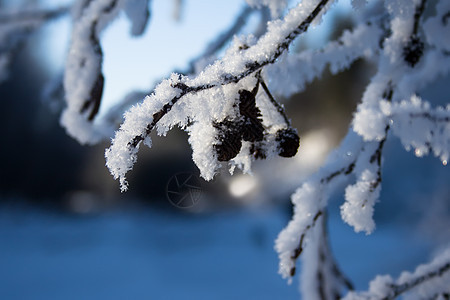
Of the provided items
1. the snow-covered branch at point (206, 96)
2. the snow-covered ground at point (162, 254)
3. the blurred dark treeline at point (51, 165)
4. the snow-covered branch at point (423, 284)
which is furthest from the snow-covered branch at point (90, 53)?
the blurred dark treeline at point (51, 165)

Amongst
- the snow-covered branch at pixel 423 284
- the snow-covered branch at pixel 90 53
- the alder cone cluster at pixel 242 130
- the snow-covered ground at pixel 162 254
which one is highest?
the snow-covered ground at pixel 162 254

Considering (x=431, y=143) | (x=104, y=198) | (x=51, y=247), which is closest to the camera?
(x=431, y=143)

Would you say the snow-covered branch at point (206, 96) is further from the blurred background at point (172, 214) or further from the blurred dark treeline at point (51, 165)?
the blurred dark treeline at point (51, 165)

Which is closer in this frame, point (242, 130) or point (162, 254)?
point (242, 130)

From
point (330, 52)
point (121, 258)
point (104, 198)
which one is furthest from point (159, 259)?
point (330, 52)

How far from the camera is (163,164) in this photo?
11852 mm

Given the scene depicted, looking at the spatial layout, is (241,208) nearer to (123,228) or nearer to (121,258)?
(123,228)

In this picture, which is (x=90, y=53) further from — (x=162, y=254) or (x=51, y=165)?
(x=51, y=165)

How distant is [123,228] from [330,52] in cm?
1060

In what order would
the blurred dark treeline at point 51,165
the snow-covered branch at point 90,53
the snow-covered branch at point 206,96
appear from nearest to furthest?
the snow-covered branch at point 206,96 → the snow-covered branch at point 90,53 → the blurred dark treeline at point 51,165

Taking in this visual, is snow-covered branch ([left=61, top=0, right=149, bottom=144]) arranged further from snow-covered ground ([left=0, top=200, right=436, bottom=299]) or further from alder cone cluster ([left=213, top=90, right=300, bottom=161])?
snow-covered ground ([left=0, top=200, right=436, bottom=299])

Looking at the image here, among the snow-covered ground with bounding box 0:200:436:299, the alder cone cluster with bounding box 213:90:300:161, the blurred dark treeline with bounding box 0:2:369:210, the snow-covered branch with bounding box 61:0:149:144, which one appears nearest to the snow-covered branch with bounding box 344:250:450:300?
the alder cone cluster with bounding box 213:90:300:161

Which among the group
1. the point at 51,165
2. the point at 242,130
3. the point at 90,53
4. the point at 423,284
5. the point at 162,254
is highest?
the point at 51,165

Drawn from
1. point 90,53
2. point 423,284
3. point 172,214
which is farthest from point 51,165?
point 423,284
